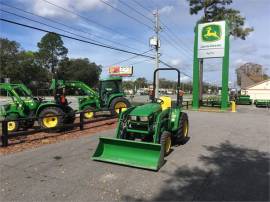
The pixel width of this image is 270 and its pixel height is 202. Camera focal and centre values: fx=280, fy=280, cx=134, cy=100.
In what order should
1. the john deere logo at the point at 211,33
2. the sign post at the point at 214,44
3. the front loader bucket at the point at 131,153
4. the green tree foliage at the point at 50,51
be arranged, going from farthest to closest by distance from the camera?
the green tree foliage at the point at 50,51 < the john deere logo at the point at 211,33 < the sign post at the point at 214,44 < the front loader bucket at the point at 131,153

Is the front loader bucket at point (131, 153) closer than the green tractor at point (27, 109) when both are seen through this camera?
Yes

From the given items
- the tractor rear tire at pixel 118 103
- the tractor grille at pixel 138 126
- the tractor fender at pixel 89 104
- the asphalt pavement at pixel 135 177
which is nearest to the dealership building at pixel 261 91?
the tractor rear tire at pixel 118 103

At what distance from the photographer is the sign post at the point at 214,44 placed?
22766mm

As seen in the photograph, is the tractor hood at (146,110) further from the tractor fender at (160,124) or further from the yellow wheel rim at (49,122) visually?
the yellow wheel rim at (49,122)

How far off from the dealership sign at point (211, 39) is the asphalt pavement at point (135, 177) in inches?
632

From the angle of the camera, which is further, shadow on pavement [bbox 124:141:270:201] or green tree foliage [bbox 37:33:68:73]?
green tree foliage [bbox 37:33:68:73]

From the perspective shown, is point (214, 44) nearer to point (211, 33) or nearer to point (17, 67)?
point (211, 33)

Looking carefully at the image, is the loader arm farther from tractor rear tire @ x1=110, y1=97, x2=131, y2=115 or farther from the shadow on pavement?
the shadow on pavement

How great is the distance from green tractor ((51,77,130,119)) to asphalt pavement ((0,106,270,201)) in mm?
7394

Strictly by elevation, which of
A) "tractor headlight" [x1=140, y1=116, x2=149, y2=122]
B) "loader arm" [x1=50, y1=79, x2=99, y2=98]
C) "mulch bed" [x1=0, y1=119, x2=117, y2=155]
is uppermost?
"loader arm" [x1=50, y1=79, x2=99, y2=98]

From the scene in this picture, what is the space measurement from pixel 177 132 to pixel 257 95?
2254 inches

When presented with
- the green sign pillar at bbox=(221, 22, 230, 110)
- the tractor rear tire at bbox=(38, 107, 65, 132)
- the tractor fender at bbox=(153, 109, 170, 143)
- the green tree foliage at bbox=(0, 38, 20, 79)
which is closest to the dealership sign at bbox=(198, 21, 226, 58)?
the green sign pillar at bbox=(221, 22, 230, 110)

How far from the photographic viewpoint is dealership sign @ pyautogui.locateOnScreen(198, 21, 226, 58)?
22.8m

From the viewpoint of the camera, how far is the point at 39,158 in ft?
22.9
